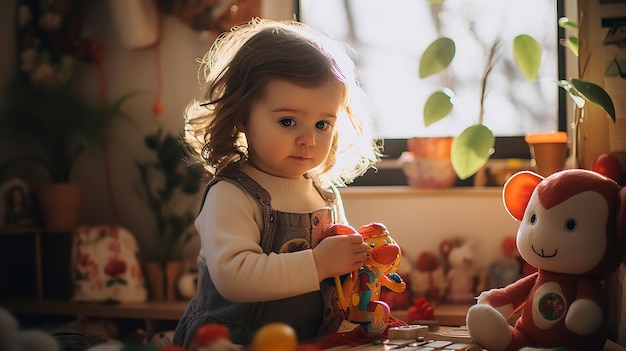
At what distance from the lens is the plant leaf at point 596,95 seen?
1212mm

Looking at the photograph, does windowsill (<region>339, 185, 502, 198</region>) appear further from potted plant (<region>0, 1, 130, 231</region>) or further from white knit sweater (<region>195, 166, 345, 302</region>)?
white knit sweater (<region>195, 166, 345, 302</region>)

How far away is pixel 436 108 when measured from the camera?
178cm

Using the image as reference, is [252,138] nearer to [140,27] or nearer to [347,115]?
[347,115]

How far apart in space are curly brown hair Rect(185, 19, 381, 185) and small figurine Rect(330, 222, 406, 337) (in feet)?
0.81

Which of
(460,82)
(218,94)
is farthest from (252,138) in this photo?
(460,82)

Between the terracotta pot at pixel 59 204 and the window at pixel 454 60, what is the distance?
0.85 meters

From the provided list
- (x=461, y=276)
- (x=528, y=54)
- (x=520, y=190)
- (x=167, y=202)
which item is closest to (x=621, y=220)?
(x=520, y=190)

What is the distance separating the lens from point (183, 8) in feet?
7.34

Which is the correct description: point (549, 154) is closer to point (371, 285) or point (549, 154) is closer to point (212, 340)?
Answer: point (371, 285)

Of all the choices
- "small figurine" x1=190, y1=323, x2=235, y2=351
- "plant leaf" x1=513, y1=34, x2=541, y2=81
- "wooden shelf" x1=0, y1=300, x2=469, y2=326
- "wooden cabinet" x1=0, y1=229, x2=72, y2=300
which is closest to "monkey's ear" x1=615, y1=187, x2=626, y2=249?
"small figurine" x1=190, y1=323, x2=235, y2=351

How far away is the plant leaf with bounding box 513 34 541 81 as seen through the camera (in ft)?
5.71

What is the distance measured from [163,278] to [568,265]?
1.40m

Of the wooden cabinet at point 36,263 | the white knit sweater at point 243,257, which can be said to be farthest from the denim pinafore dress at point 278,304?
the wooden cabinet at point 36,263

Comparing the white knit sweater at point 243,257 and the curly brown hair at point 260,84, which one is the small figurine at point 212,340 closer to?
the white knit sweater at point 243,257
